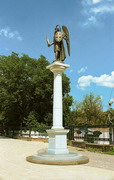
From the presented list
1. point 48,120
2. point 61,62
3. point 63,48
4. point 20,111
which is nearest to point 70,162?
point 61,62

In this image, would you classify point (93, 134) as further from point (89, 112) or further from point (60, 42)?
point (89, 112)

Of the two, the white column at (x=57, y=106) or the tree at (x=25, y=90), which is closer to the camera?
the white column at (x=57, y=106)

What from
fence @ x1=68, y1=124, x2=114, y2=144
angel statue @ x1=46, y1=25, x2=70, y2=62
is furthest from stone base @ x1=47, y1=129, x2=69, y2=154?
fence @ x1=68, y1=124, x2=114, y2=144

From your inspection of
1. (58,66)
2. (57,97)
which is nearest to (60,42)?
(58,66)

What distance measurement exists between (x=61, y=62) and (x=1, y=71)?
75.9 ft

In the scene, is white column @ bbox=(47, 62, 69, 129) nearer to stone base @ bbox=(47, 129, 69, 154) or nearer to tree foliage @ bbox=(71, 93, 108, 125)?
stone base @ bbox=(47, 129, 69, 154)

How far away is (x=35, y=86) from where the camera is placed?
33.6 metres

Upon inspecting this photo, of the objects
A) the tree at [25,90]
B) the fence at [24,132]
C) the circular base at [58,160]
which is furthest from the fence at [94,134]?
the tree at [25,90]

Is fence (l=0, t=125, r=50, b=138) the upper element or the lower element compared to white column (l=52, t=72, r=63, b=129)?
lower

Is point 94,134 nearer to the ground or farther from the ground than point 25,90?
nearer to the ground

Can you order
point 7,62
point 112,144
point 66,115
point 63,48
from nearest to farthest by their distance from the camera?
point 63,48 < point 112,144 < point 7,62 < point 66,115

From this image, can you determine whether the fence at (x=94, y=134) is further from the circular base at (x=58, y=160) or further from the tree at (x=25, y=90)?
the tree at (x=25, y=90)

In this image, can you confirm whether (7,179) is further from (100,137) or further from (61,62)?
(100,137)

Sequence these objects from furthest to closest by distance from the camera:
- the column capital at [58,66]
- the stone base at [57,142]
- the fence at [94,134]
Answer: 1. the fence at [94,134]
2. the column capital at [58,66]
3. the stone base at [57,142]
